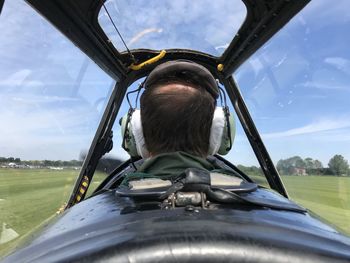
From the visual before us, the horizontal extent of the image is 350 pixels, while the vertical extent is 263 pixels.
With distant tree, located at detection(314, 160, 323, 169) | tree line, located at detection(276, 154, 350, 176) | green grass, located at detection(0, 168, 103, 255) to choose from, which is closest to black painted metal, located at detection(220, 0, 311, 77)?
tree line, located at detection(276, 154, 350, 176)

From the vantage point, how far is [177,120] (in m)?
1.41

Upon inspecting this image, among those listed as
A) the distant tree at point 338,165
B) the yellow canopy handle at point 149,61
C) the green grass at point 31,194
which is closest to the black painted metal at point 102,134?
the green grass at point 31,194

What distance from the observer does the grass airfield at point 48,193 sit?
11.2 feet

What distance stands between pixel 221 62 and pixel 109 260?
118 inches

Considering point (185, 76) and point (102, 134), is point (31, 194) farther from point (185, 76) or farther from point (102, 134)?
point (185, 76)

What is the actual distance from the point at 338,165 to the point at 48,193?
2767 mm

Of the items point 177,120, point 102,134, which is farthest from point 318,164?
point 177,120

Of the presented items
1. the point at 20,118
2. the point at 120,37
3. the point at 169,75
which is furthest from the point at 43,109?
the point at 169,75

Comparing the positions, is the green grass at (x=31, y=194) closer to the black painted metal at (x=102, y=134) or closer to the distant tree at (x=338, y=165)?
the black painted metal at (x=102, y=134)

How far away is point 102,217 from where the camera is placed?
1.04 metres

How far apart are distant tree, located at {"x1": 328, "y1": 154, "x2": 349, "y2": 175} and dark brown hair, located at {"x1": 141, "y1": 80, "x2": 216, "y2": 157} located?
2728 mm

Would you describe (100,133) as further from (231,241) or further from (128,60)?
(231,241)

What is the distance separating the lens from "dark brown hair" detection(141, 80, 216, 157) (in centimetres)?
141

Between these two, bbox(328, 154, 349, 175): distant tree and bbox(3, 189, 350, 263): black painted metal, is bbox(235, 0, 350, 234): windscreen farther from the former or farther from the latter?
bbox(3, 189, 350, 263): black painted metal
